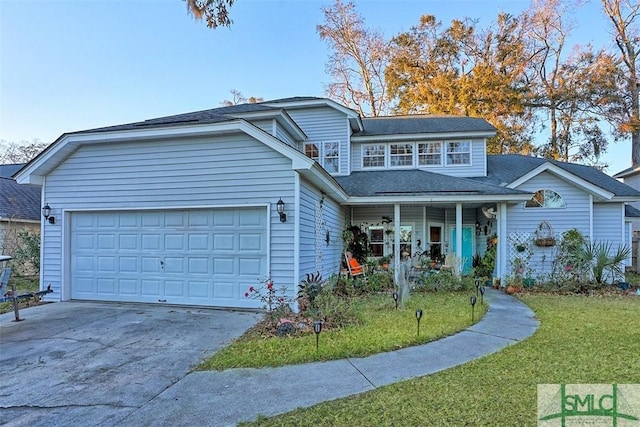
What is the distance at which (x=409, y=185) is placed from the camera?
1144 centimetres

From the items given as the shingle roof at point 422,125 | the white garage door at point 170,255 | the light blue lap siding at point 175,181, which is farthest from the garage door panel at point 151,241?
the shingle roof at point 422,125

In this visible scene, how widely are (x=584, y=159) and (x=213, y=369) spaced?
89.3 feet

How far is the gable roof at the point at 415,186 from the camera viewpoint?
10.4 meters

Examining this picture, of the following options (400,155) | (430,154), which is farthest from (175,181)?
(430,154)

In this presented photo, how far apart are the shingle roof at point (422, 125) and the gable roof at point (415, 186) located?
1626mm

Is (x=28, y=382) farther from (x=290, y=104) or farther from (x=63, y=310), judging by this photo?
(x=290, y=104)

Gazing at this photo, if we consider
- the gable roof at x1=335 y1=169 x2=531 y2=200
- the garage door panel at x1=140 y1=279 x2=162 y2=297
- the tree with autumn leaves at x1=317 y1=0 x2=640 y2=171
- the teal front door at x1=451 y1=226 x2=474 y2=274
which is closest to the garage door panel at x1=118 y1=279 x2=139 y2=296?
the garage door panel at x1=140 y1=279 x2=162 y2=297

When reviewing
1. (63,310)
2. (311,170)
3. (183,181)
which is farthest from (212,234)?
(63,310)

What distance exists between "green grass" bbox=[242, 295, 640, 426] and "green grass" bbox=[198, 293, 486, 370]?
0.93 m

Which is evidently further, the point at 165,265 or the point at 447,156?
the point at 447,156

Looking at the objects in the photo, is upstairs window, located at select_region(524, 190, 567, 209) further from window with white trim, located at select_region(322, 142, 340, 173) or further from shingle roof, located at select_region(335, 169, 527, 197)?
window with white trim, located at select_region(322, 142, 340, 173)

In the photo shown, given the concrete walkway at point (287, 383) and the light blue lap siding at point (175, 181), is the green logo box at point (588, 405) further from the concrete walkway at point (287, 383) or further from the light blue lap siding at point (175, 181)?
the light blue lap siding at point (175, 181)

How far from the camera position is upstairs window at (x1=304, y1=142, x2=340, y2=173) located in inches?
530

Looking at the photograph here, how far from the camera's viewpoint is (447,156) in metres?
13.8
